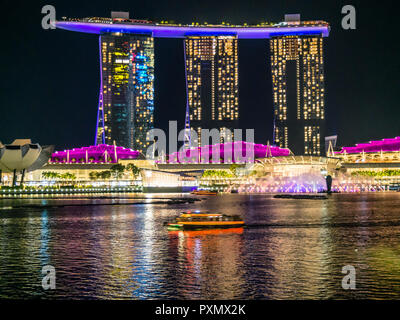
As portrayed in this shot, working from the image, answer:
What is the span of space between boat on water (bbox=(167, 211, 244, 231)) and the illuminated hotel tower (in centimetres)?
14963

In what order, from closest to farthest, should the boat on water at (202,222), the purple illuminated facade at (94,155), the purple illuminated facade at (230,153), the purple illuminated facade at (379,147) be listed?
the boat on water at (202,222) → the purple illuminated facade at (94,155) → the purple illuminated facade at (230,153) → the purple illuminated facade at (379,147)

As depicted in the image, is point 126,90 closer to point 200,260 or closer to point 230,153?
point 230,153

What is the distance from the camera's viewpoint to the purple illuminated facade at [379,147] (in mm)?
176250

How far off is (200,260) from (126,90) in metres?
167

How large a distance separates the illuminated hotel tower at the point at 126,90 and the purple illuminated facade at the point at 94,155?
21.6m

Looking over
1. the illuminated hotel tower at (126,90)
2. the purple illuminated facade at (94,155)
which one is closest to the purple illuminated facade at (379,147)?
the illuminated hotel tower at (126,90)

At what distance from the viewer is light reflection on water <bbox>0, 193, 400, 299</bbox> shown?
19.9 metres

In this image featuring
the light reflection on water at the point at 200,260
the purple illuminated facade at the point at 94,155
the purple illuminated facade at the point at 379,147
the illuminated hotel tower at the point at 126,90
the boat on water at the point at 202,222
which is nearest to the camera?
the light reflection on water at the point at 200,260

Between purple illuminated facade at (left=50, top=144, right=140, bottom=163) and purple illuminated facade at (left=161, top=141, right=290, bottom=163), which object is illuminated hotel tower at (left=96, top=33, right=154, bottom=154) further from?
purple illuminated facade at (left=161, top=141, right=290, bottom=163)

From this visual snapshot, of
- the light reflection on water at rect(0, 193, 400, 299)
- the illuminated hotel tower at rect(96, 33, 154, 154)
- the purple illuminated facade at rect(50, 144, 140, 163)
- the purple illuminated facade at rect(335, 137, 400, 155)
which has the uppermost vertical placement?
the illuminated hotel tower at rect(96, 33, 154, 154)

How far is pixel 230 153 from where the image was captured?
17188 cm

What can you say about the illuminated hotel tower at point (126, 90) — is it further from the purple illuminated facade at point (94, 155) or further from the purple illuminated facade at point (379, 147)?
the purple illuminated facade at point (379, 147)

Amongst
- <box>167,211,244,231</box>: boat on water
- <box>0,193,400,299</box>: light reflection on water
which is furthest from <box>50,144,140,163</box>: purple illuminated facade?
<box>167,211,244,231</box>: boat on water
